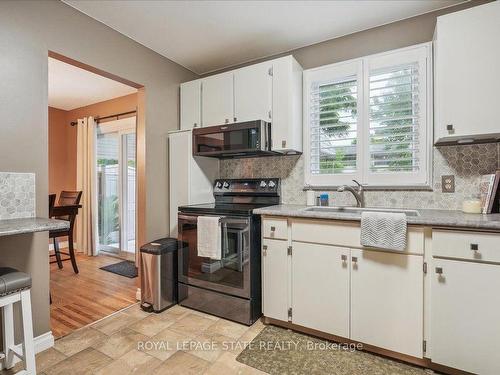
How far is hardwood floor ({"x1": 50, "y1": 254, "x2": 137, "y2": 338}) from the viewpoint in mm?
2232

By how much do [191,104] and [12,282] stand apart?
2120 mm

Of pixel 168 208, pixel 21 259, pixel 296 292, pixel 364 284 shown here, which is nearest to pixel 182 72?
pixel 168 208

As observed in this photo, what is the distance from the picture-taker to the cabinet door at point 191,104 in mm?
2832

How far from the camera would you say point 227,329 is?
6.88 ft

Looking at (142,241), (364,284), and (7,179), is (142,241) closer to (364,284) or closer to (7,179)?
(7,179)

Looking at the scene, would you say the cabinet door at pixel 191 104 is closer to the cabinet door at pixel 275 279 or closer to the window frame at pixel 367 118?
the window frame at pixel 367 118

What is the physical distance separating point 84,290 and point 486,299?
341 centimetres

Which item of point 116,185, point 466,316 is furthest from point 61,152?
point 466,316

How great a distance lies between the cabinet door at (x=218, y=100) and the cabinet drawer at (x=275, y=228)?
1.12m

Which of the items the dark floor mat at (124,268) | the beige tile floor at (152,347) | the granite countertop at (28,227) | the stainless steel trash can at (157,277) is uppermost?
the granite countertop at (28,227)

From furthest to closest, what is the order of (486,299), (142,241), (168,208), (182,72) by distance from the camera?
(182,72)
(168,208)
(142,241)
(486,299)

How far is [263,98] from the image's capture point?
8.02 ft

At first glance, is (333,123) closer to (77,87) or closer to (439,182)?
(439,182)

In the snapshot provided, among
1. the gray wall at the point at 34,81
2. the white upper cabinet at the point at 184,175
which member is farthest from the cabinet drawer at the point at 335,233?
the gray wall at the point at 34,81
